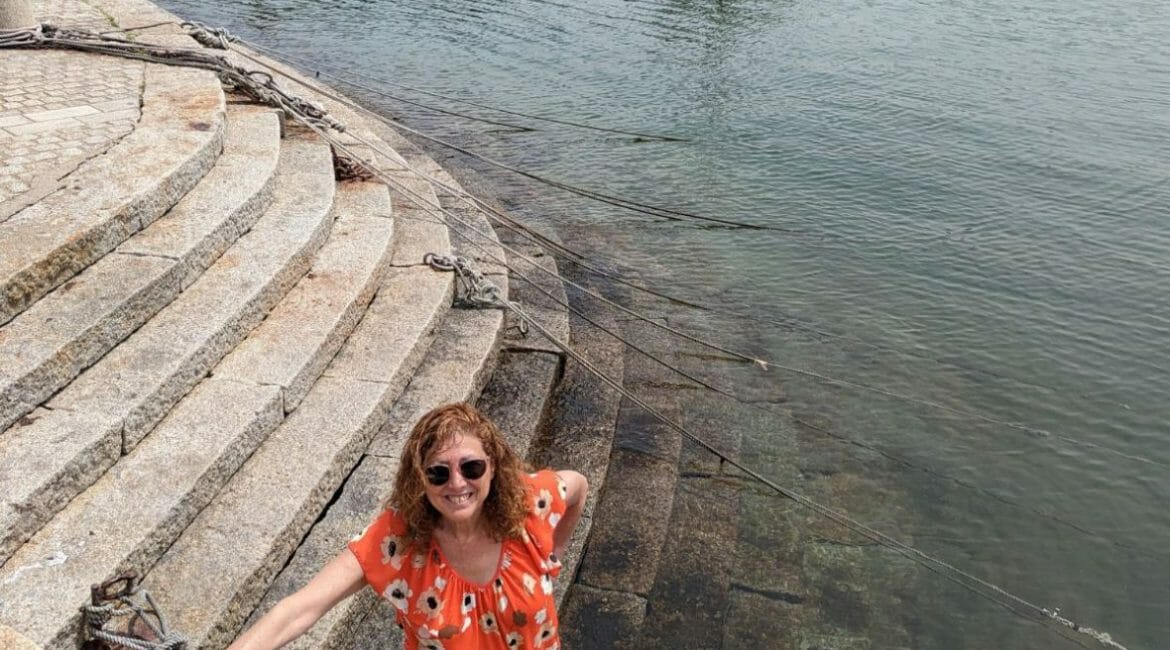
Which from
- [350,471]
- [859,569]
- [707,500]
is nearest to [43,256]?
[350,471]

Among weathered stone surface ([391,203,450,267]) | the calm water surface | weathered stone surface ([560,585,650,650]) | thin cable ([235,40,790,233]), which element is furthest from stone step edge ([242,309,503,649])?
thin cable ([235,40,790,233])

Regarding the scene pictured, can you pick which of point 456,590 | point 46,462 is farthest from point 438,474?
point 46,462

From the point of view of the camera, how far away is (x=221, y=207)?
5.69 metres

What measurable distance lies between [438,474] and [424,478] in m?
0.04

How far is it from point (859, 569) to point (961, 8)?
13.4 meters

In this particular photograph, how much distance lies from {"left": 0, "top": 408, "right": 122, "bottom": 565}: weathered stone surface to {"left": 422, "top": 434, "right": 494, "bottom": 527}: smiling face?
5.92 feet

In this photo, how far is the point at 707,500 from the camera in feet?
18.1

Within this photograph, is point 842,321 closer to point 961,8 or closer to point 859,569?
point 859,569

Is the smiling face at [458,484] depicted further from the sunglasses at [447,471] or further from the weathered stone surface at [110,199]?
the weathered stone surface at [110,199]

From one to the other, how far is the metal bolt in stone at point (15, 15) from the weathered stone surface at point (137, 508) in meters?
5.67

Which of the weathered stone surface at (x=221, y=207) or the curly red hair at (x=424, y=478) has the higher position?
the curly red hair at (x=424, y=478)

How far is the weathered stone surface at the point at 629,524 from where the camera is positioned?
4805 millimetres

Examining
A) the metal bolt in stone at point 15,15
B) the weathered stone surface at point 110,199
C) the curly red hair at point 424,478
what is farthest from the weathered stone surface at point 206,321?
the metal bolt in stone at point 15,15

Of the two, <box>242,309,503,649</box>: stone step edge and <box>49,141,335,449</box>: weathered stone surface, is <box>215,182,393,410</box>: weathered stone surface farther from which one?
<box>242,309,503,649</box>: stone step edge
